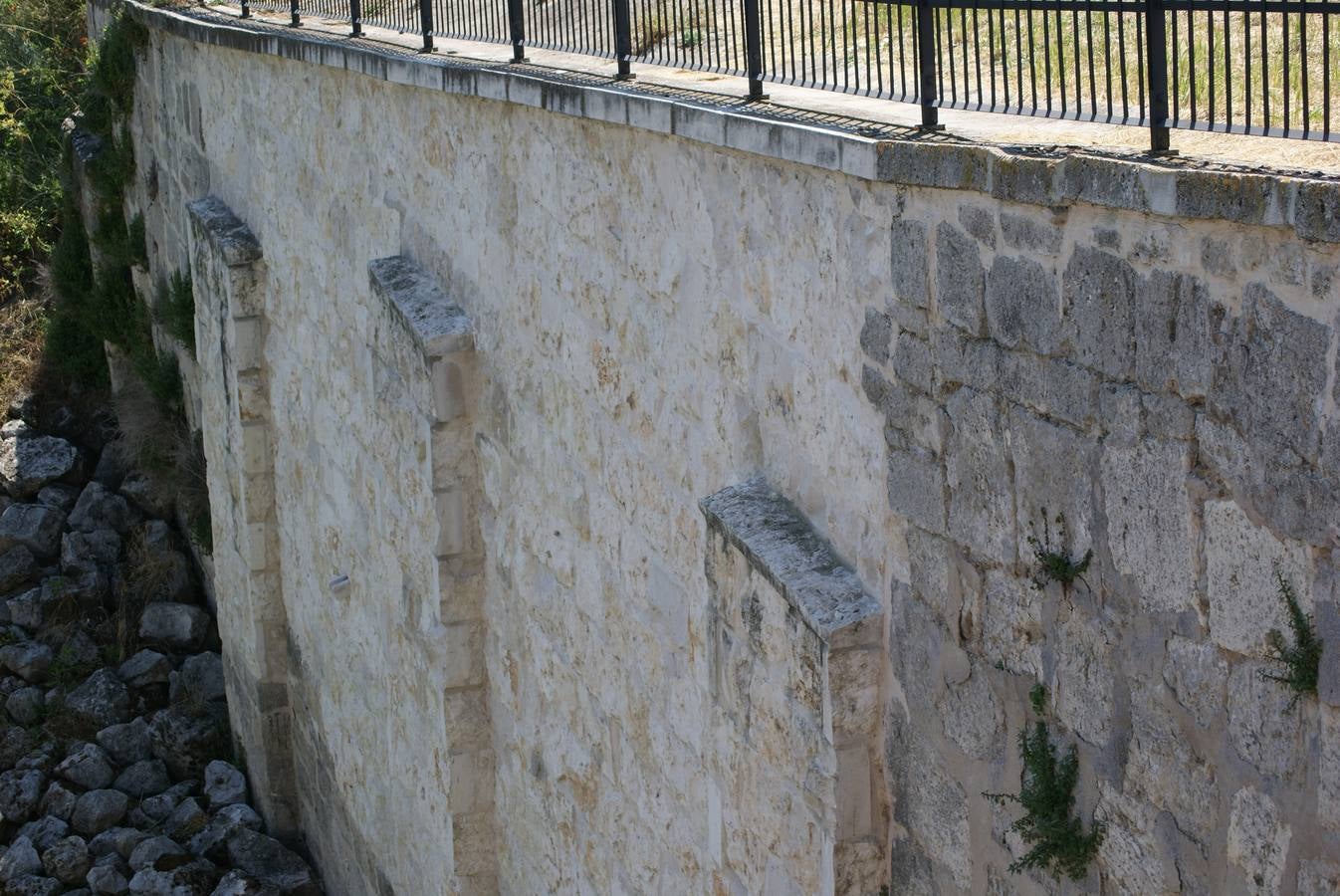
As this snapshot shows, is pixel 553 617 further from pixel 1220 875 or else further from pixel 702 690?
pixel 1220 875

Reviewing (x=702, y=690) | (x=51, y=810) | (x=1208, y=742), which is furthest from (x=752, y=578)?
(x=51, y=810)

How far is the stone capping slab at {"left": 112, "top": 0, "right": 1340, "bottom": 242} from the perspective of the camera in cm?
273

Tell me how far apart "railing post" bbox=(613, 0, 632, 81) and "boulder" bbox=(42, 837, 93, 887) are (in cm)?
755

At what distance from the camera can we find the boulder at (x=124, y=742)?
12336 millimetres

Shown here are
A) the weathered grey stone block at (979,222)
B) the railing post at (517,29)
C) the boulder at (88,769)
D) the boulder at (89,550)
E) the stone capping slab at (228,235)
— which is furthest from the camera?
the boulder at (89,550)

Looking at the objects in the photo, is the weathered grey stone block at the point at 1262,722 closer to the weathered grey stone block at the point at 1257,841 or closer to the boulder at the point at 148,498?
the weathered grey stone block at the point at 1257,841

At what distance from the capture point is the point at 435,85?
693cm

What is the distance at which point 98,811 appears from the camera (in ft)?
37.8

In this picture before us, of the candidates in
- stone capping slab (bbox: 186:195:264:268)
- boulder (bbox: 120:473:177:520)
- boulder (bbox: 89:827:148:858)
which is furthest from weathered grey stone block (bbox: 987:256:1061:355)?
boulder (bbox: 120:473:177:520)

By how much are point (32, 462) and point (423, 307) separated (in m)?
9.35

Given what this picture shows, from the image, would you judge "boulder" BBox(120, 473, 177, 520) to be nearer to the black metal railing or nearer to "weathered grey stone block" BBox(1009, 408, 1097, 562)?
the black metal railing

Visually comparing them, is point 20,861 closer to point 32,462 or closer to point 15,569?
point 15,569

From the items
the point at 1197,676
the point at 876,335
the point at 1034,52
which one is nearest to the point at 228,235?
the point at 1034,52

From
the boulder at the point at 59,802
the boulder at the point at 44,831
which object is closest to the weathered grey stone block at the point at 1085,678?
the boulder at the point at 44,831
